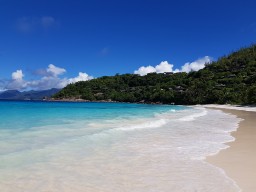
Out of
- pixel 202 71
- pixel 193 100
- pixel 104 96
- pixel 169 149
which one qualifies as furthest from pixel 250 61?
pixel 169 149

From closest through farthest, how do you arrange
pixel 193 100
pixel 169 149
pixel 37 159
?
Answer: pixel 37 159 → pixel 169 149 → pixel 193 100

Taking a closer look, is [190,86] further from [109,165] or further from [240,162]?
[109,165]

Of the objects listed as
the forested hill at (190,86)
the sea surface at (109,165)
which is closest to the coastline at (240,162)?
the sea surface at (109,165)

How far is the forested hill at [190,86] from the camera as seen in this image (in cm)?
8588

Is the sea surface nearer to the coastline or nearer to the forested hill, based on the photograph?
the coastline

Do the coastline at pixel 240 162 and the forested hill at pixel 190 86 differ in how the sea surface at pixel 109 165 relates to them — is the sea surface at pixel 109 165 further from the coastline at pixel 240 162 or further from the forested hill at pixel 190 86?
the forested hill at pixel 190 86

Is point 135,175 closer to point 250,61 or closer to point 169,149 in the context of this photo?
point 169,149

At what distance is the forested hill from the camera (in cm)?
8588

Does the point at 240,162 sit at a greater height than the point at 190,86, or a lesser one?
lesser

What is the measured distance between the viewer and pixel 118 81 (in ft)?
525

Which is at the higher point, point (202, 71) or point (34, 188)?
point (202, 71)

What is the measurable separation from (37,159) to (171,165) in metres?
3.78

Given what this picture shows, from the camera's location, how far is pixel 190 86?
106000mm

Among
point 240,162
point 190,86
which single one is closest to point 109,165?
point 240,162
